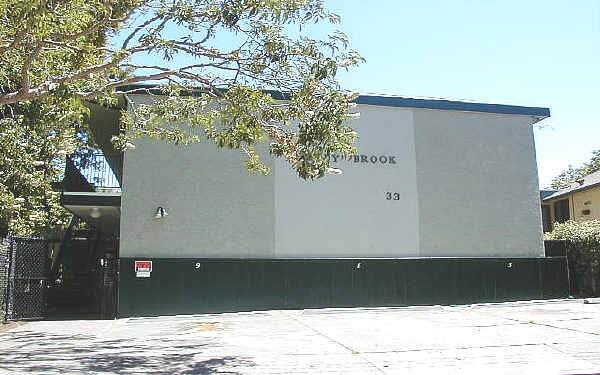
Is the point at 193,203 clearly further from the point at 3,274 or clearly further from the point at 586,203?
the point at 586,203

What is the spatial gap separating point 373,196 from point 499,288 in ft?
16.4

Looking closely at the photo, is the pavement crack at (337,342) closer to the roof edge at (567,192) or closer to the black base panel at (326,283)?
the black base panel at (326,283)

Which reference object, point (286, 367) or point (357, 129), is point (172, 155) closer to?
point (357, 129)

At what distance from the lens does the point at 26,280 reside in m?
14.5

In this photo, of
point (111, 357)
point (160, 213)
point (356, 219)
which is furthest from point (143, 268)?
point (356, 219)

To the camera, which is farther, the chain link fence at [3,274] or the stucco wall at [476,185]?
the stucco wall at [476,185]

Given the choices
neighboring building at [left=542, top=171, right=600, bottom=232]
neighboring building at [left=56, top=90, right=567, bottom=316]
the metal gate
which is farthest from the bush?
the metal gate

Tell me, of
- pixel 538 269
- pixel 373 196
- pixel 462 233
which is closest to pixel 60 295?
pixel 373 196

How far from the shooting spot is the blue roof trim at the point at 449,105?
693 inches

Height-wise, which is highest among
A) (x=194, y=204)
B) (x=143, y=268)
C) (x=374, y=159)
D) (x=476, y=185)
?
(x=374, y=159)

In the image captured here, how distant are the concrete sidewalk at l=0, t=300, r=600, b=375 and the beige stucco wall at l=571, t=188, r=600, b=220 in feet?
40.6

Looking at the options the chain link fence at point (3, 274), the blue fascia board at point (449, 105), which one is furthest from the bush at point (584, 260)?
the chain link fence at point (3, 274)

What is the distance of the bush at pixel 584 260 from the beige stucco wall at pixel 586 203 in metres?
7.16

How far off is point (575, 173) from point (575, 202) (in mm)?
31886
